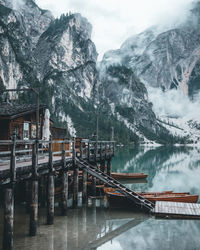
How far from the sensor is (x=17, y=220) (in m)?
18.8

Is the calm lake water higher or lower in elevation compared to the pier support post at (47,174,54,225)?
lower

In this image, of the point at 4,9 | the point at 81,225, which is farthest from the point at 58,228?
the point at 4,9

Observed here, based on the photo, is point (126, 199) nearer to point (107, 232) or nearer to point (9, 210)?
point (107, 232)

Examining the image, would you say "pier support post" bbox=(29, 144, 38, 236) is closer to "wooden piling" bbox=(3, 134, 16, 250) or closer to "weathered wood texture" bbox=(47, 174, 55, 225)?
"weathered wood texture" bbox=(47, 174, 55, 225)

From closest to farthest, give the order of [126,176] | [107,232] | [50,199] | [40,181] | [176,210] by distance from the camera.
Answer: [50,199], [107,232], [176,210], [40,181], [126,176]

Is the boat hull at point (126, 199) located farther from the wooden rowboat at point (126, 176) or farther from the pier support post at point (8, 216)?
the wooden rowboat at point (126, 176)

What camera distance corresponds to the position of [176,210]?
1920cm

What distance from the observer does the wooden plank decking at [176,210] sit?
18.5m

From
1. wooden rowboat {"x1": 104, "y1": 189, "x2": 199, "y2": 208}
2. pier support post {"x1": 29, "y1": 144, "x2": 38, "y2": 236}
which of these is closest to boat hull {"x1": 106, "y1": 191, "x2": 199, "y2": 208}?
wooden rowboat {"x1": 104, "y1": 189, "x2": 199, "y2": 208}

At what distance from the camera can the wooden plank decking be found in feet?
60.6

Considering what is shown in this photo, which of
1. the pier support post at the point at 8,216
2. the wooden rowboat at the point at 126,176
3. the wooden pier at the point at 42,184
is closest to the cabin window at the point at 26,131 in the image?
the wooden pier at the point at 42,184

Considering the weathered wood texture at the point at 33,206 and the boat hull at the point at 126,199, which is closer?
the weathered wood texture at the point at 33,206

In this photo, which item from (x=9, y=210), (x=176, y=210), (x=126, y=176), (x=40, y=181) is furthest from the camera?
(x=126, y=176)

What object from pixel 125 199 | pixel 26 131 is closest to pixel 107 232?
pixel 125 199
